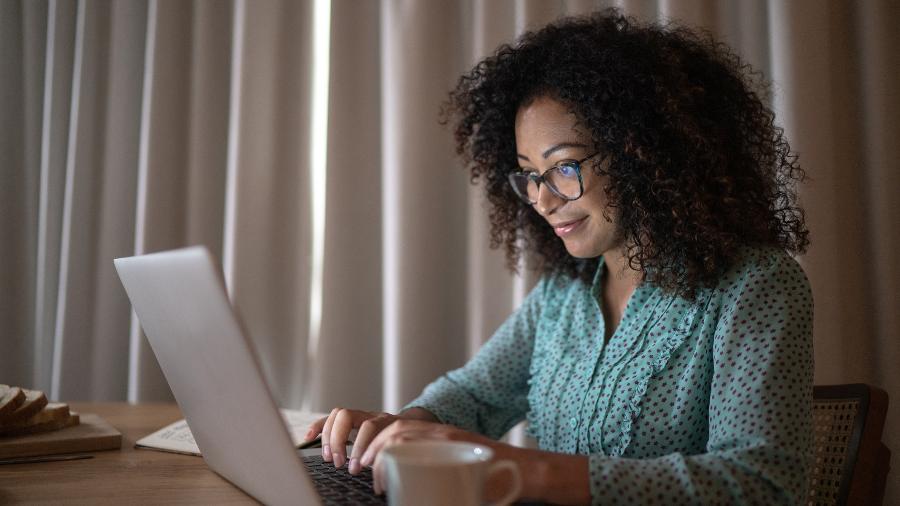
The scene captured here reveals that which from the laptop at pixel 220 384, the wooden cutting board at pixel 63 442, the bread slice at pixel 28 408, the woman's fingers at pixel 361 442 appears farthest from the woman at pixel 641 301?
the bread slice at pixel 28 408

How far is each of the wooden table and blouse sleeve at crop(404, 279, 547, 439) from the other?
47 cm

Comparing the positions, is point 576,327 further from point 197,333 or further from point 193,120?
point 193,120

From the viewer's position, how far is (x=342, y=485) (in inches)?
30.7

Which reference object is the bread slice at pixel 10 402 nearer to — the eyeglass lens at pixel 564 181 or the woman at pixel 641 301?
the woman at pixel 641 301

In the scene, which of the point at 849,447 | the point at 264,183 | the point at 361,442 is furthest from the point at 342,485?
the point at 264,183

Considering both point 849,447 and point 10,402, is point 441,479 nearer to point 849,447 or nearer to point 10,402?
point 849,447

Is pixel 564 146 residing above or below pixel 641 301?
above

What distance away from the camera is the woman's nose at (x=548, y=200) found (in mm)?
1123

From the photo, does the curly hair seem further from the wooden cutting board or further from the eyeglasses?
the wooden cutting board

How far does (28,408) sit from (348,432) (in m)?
0.52

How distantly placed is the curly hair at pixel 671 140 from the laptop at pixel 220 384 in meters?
0.58

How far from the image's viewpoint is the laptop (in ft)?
1.91

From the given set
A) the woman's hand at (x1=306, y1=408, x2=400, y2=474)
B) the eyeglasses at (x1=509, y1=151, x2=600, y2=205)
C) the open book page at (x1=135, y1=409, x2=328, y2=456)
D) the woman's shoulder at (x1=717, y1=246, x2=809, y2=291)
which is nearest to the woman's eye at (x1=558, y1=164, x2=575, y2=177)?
the eyeglasses at (x1=509, y1=151, x2=600, y2=205)

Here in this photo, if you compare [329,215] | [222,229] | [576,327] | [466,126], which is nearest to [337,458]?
[576,327]
